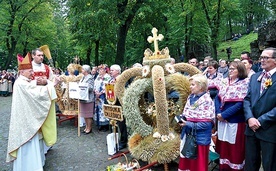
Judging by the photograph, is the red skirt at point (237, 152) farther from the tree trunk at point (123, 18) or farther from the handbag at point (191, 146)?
the tree trunk at point (123, 18)

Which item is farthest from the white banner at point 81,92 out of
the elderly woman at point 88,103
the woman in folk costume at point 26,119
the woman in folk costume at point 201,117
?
the woman in folk costume at point 201,117

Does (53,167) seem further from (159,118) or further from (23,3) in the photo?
(23,3)

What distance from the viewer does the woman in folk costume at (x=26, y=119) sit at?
480 centimetres

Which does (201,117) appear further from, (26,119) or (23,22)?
(23,22)

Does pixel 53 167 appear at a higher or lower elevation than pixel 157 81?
lower

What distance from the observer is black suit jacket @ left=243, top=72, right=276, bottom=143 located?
3553mm

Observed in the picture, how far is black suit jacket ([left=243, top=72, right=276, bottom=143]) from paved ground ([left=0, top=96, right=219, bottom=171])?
2.08 metres

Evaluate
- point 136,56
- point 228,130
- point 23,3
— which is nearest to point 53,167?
point 228,130

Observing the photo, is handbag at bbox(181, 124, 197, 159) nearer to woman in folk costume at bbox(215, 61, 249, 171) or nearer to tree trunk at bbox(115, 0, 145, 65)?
woman in folk costume at bbox(215, 61, 249, 171)

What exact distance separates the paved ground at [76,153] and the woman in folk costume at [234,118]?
47.9 inches

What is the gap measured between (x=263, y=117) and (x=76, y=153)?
4.33 meters

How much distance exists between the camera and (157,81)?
4.81 metres

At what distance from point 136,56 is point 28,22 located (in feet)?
40.3

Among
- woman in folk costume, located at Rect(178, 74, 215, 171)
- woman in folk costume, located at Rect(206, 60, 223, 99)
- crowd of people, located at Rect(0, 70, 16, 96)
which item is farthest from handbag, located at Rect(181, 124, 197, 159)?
crowd of people, located at Rect(0, 70, 16, 96)
